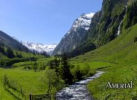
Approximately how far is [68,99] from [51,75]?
58.8ft

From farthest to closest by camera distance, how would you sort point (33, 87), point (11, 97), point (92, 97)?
point (33, 87) → point (92, 97) → point (11, 97)

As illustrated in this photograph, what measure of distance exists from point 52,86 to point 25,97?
28.9 m

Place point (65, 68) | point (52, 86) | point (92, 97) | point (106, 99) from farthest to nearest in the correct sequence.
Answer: point (65, 68), point (52, 86), point (92, 97), point (106, 99)

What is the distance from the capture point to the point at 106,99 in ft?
254

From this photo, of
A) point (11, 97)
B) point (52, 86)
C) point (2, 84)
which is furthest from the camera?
point (52, 86)

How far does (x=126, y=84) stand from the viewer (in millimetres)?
89688

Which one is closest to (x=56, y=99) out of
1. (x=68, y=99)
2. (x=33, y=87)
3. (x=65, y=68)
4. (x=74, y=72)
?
(x=68, y=99)

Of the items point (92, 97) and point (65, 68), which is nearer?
point (92, 97)

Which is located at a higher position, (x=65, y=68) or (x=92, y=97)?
(x=65, y=68)

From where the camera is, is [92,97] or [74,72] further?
[74,72]

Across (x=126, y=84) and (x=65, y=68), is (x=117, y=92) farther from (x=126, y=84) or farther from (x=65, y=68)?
(x=65, y=68)

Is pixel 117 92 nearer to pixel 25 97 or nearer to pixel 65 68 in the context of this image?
pixel 25 97

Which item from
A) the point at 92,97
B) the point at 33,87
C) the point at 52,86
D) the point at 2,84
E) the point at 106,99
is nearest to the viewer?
the point at 106,99

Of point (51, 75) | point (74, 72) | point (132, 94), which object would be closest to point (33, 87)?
point (51, 75)
